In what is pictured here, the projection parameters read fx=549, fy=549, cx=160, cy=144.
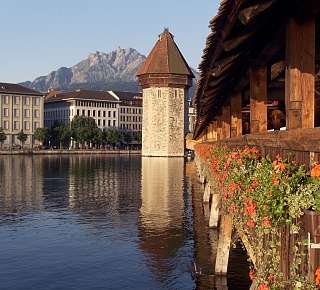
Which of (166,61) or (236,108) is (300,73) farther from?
(166,61)

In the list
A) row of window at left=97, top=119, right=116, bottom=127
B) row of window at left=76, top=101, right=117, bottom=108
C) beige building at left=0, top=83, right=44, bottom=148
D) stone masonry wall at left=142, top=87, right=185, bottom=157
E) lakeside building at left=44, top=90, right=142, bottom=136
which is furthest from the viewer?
row of window at left=97, top=119, right=116, bottom=127

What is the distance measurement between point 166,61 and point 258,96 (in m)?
107

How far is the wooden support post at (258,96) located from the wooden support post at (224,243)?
11.2 ft

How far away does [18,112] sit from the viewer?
148 meters

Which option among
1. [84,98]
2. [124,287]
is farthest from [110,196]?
[84,98]

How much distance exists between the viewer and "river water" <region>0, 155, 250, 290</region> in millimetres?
17188

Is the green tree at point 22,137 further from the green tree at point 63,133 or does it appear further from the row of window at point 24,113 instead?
the green tree at point 63,133

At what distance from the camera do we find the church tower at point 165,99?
11781 centimetres

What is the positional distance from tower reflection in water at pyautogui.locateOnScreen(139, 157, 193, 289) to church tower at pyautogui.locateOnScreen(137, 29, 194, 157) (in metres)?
75.7

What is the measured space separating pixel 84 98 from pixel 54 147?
20.1 meters

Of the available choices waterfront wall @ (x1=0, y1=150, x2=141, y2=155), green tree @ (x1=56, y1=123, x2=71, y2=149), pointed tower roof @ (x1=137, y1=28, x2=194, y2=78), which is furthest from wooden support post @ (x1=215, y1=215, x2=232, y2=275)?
green tree @ (x1=56, y1=123, x2=71, y2=149)

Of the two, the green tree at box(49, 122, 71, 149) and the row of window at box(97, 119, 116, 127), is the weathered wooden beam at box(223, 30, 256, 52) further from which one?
the row of window at box(97, 119, 116, 127)

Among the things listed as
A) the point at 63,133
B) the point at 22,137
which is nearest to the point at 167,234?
the point at 63,133

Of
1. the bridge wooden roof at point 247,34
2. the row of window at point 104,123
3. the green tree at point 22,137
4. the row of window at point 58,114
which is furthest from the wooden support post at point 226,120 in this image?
the row of window at point 104,123
